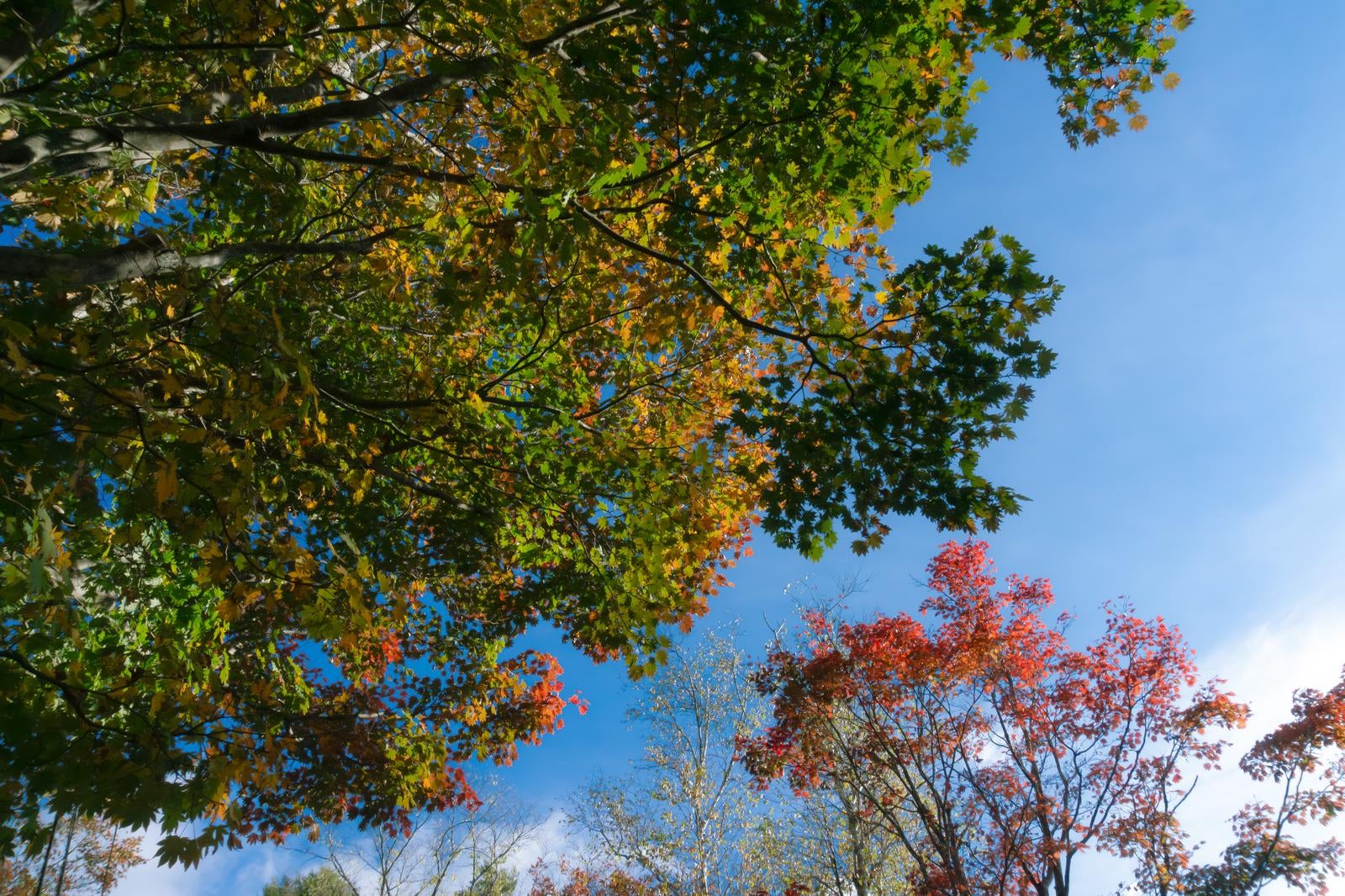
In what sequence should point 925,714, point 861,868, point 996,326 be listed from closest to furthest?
point 996,326 < point 925,714 < point 861,868

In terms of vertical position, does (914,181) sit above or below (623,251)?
below

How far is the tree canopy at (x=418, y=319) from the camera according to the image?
3047mm

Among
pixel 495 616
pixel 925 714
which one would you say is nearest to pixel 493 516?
pixel 495 616

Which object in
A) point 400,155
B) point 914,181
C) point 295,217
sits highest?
point 400,155

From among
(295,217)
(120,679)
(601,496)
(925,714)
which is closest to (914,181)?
(601,496)

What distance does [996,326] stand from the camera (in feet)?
14.2

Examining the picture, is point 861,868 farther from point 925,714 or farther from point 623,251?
point 623,251

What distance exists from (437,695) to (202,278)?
20.8ft

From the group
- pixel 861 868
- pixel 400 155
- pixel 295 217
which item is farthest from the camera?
pixel 861 868

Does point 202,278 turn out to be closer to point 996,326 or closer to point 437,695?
point 996,326

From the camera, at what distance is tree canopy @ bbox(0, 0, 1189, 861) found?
10.00ft

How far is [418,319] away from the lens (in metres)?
7.45

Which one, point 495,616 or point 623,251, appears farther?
point 495,616

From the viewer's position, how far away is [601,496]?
22.1 ft
